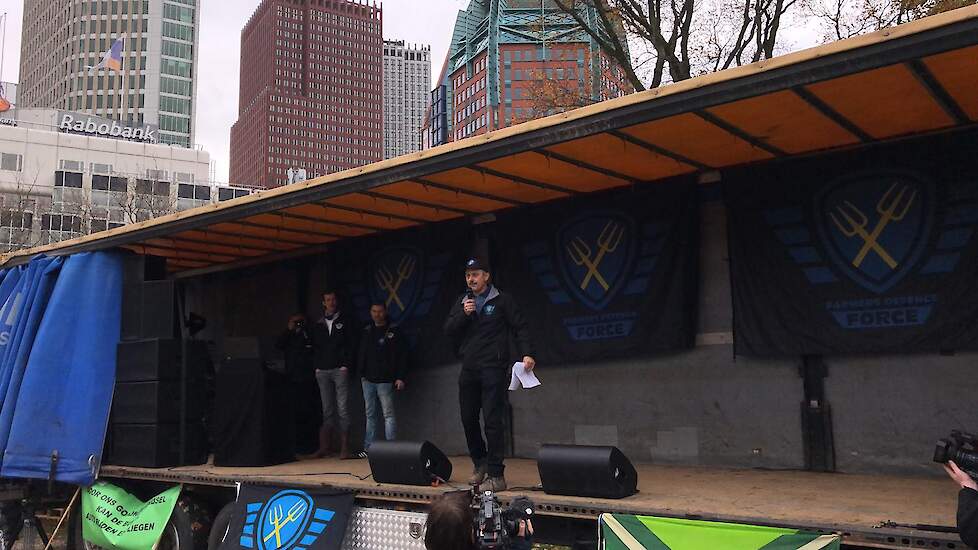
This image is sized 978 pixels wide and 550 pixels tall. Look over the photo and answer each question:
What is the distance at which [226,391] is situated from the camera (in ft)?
23.4

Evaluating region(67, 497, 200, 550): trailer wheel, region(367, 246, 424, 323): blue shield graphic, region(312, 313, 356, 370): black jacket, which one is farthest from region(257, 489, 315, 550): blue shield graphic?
region(367, 246, 424, 323): blue shield graphic

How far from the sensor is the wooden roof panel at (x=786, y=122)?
427cm

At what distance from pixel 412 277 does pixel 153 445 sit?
2.89m

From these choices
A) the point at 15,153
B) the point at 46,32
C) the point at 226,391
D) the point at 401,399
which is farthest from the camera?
the point at 46,32

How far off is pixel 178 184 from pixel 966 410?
72.1 metres

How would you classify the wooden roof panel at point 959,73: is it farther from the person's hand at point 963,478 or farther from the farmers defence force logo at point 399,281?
the farmers defence force logo at point 399,281

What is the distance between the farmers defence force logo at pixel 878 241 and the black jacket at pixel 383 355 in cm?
367

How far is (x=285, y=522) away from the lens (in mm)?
5418

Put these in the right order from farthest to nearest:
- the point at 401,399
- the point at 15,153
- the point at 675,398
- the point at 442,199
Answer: the point at 15,153
the point at 401,399
the point at 442,199
the point at 675,398

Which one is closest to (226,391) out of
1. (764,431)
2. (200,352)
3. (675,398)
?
(200,352)

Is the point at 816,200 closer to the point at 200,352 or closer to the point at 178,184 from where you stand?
the point at 200,352

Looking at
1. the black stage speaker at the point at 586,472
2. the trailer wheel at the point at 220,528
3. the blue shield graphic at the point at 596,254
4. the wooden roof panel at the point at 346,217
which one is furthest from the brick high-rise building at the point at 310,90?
the black stage speaker at the point at 586,472

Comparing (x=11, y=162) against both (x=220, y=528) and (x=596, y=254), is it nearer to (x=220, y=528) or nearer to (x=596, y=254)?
(x=220, y=528)

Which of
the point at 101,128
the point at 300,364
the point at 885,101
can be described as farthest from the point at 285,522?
the point at 101,128
